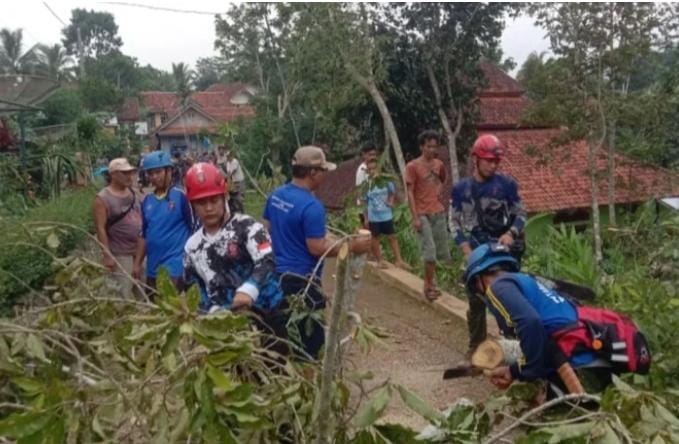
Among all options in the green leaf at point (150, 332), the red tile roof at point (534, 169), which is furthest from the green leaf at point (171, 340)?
the red tile roof at point (534, 169)

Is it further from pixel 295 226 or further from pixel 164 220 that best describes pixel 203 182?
pixel 164 220

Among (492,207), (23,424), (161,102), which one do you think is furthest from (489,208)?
(161,102)

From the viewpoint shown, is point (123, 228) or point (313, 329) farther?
point (123, 228)

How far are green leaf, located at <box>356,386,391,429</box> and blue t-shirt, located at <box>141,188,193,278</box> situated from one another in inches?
124

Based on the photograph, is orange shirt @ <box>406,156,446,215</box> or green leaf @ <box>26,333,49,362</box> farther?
orange shirt @ <box>406,156,446,215</box>

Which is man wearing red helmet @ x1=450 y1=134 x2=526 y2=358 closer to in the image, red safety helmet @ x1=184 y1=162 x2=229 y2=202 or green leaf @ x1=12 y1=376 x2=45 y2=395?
red safety helmet @ x1=184 y1=162 x2=229 y2=202

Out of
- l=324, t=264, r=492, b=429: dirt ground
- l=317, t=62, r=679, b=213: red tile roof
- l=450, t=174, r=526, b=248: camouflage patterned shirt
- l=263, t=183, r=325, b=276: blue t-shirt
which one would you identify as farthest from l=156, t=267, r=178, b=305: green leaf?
l=317, t=62, r=679, b=213: red tile roof

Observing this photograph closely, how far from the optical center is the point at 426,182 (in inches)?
277

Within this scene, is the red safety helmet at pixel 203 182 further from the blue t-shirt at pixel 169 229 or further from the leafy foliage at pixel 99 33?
the leafy foliage at pixel 99 33

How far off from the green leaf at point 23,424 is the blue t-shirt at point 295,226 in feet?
7.19

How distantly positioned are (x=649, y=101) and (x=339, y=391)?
11.2 m

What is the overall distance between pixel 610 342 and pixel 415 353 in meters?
3.19

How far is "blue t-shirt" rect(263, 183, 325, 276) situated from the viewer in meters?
4.03

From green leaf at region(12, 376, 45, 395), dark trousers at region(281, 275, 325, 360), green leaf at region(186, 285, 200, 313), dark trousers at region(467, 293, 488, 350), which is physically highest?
green leaf at region(186, 285, 200, 313)
